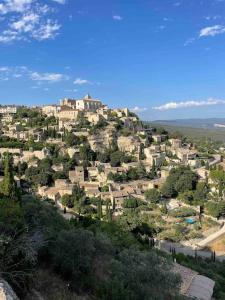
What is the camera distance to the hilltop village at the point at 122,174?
32.3 m

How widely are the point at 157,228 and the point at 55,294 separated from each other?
23065mm

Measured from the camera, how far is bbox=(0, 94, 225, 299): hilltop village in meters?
32.3

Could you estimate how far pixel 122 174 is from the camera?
140 ft

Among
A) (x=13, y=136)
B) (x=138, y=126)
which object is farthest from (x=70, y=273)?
(x=138, y=126)

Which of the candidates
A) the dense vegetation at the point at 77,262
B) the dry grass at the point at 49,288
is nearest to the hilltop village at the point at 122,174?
the dense vegetation at the point at 77,262

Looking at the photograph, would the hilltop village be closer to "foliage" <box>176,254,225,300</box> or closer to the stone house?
the stone house

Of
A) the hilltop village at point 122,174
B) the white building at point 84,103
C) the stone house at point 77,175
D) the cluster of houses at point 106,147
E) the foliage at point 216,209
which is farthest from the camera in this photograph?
the white building at point 84,103

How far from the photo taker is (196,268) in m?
18.9

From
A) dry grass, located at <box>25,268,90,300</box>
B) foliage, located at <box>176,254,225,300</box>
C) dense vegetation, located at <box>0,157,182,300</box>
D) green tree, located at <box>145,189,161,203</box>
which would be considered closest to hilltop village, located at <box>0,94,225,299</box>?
green tree, located at <box>145,189,161,203</box>

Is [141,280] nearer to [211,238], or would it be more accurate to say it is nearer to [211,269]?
[211,269]

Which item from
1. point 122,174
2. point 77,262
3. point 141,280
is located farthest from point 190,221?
point 141,280

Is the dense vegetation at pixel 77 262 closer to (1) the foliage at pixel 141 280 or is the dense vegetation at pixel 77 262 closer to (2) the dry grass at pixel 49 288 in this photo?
(1) the foliage at pixel 141 280

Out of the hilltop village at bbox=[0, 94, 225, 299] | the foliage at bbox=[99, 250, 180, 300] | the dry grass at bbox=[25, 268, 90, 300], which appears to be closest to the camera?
the foliage at bbox=[99, 250, 180, 300]

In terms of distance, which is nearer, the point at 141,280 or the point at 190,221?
the point at 141,280
